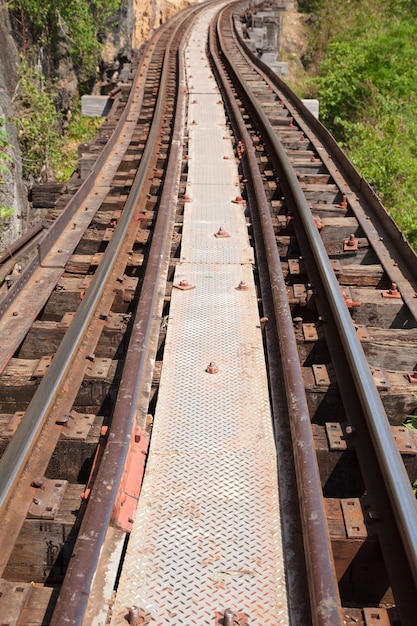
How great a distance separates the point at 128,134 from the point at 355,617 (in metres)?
8.67

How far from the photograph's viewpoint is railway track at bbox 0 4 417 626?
8.03 feet

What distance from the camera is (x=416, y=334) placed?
4223mm

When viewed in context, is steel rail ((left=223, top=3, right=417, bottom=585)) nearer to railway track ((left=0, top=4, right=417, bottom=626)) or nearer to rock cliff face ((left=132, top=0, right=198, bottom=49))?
railway track ((left=0, top=4, right=417, bottom=626))

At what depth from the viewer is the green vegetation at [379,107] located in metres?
11.0

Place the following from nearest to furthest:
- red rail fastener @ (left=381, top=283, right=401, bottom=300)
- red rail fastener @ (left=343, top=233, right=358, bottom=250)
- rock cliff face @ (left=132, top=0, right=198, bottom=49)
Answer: red rail fastener @ (left=381, top=283, right=401, bottom=300), red rail fastener @ (left=343, top=233, right=358, bottom=250), rock cliff face @ (left=132, top=0, right=198, bottom=49)

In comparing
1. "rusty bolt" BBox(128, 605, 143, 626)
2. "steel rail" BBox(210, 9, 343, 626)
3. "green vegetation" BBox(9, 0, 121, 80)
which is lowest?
"rusty bolt" BBox(128, 605, 143, 626)

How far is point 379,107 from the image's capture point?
15.8m

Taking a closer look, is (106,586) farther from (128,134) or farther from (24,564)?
(128,134)

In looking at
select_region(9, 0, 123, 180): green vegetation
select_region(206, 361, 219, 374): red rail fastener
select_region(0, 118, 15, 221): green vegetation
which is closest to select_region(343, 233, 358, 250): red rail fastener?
select_region(206, 361, 219, 374): red rail fastener

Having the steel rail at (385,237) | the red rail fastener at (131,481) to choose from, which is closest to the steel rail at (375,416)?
the steel rail at (385,237)

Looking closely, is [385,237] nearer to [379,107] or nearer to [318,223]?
[318,223]

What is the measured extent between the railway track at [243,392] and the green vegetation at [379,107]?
368 cm

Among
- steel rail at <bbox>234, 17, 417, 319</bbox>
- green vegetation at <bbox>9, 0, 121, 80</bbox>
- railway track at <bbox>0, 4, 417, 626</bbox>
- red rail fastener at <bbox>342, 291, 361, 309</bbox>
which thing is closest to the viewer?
railway track at <bbox>0, 4, 417, 626</bbox>

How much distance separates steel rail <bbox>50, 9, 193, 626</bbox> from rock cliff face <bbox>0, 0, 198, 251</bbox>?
2848 mm
